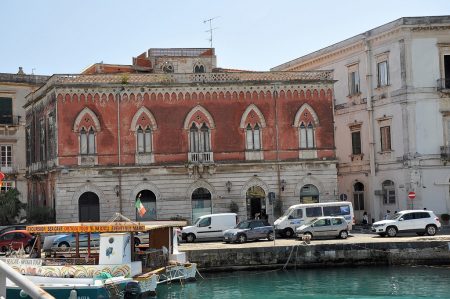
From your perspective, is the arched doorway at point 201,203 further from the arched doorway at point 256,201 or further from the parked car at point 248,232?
the parked car at point 248,232

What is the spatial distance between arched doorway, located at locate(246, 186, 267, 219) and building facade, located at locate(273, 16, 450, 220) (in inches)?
366

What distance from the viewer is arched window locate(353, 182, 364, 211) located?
49.1 meters

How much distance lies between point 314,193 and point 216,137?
7427 mm

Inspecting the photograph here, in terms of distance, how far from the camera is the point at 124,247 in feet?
79.5

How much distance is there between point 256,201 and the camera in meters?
42.7

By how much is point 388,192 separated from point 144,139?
1751cm

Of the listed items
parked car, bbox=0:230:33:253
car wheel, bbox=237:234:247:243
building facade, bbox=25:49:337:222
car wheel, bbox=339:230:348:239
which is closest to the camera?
parked car, bbox=0:230:33:253

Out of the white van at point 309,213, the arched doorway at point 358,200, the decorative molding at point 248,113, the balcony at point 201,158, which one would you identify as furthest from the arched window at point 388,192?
the balcony at point 201,158

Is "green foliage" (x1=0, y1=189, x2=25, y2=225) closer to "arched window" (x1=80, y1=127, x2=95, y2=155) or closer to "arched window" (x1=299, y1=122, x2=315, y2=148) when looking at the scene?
"arched window" (x1=80, y1=127, x2=95, y2=155)

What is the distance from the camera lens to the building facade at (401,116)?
143 ft

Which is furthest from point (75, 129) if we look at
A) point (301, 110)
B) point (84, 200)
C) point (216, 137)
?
point (301, 110)

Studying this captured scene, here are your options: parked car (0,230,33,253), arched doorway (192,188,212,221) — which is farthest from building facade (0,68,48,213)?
parked car (0,230,33,253)

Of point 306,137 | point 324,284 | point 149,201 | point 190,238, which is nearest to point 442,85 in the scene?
point 306,137

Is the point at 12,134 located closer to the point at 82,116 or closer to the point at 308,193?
the point at 82,116
